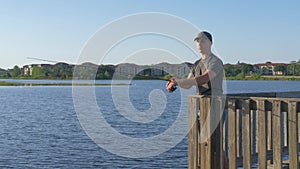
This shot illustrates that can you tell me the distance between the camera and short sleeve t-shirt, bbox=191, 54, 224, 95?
4.92 meters

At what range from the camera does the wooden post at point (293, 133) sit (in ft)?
14.4

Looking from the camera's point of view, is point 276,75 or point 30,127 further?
point 276,75

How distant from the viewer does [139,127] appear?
75.8 ft

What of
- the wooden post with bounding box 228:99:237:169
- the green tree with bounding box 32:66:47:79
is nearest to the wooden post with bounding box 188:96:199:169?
the wooden post with bounding box 228:99:237:169

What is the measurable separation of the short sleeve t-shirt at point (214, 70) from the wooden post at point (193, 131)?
15 centimetres

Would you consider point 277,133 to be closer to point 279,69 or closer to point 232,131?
point 232,131

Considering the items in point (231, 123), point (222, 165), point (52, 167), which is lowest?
point (52, 167)

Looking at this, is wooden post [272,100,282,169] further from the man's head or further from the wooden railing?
the man's head

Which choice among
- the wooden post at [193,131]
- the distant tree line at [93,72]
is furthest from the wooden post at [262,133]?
the distant tree line at [93,72]

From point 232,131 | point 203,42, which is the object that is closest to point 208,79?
point 203,42

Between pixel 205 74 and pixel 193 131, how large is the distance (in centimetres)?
74

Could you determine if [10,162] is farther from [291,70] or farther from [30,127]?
[291,70]

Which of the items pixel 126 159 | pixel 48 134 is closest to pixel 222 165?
pixel 126 159

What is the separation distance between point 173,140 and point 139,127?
5236mm
